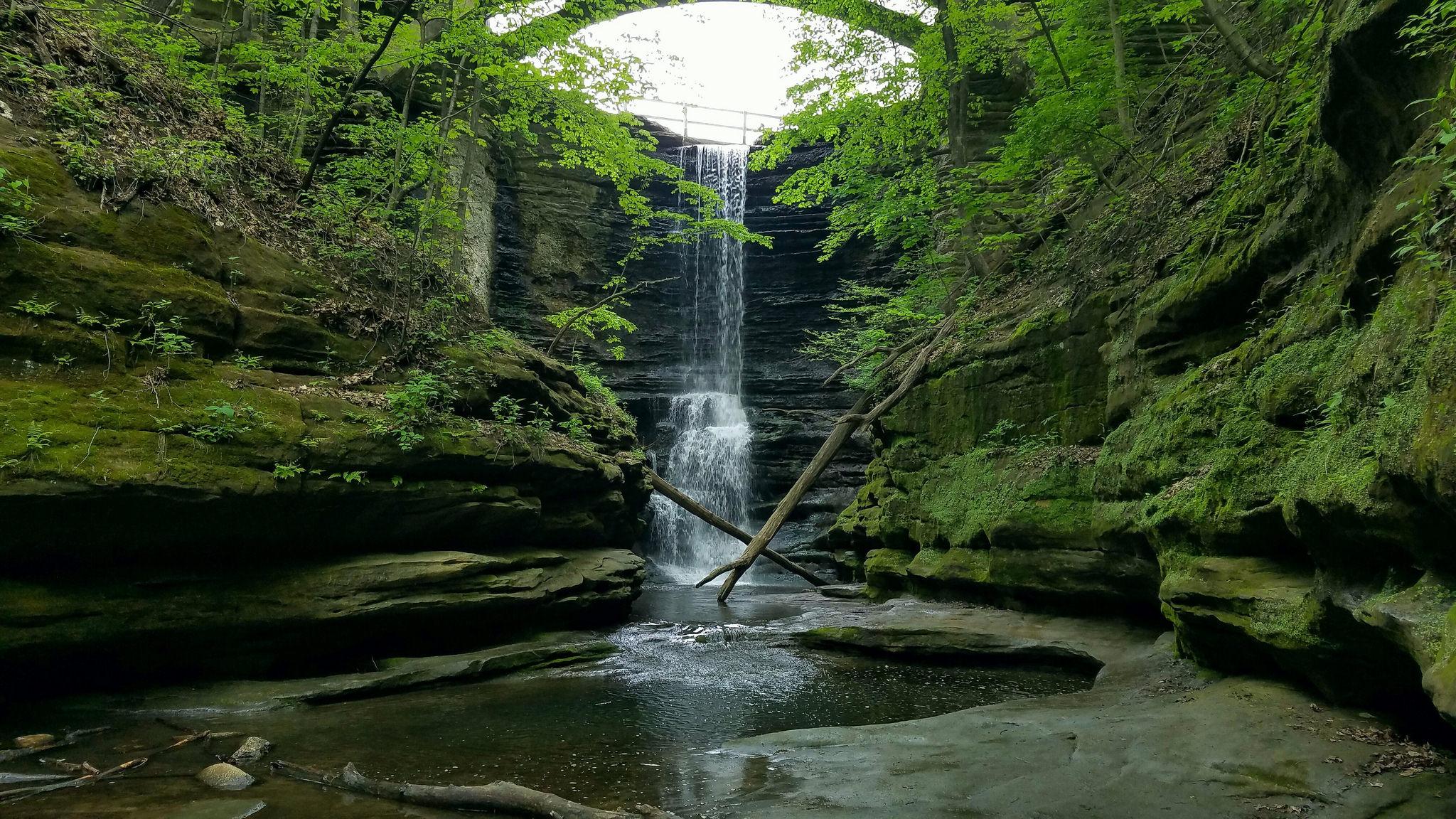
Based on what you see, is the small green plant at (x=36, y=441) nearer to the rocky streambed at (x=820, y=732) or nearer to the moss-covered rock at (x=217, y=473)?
the moss-covered rock at (x=217, y=473)

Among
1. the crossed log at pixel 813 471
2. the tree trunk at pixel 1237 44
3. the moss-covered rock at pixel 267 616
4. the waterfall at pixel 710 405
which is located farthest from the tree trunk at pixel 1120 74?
the waterfall at pixel 710 405

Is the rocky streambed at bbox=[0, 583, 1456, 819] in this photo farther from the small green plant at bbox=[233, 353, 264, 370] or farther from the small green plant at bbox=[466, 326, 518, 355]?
the small green plant at bbox=[466, 326, 518, 355]

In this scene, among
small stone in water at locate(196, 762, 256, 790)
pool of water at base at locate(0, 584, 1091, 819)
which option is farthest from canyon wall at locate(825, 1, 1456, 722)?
small stone in water at locate(196, 762, 256, 790)

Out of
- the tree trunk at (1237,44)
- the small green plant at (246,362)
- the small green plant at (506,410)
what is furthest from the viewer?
the small green plant at (506,410)

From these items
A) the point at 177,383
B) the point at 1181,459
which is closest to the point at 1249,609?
the point at 1181,459

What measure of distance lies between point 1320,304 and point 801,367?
20763 millimetres

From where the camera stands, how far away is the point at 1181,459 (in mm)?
6121

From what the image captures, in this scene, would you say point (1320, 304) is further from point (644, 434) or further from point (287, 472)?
point (644, 434)

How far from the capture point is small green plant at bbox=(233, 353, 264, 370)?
7.34m

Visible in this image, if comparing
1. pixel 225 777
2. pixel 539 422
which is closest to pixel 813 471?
pixel 539 422

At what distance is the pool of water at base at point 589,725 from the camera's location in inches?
167

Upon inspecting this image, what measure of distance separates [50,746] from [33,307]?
11.3ft

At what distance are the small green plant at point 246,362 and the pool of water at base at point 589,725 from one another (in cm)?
334

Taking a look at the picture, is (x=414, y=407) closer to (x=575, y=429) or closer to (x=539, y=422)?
(x=539, y=422)
